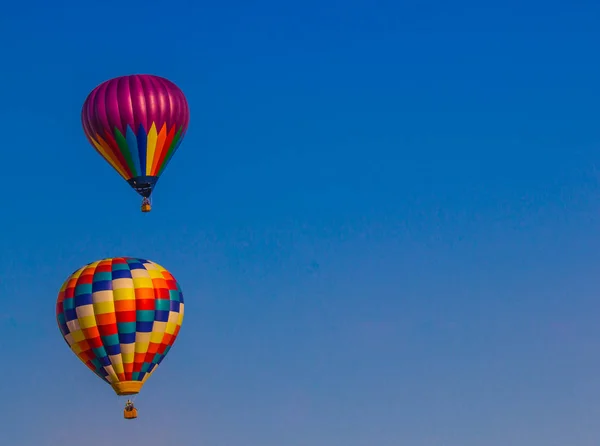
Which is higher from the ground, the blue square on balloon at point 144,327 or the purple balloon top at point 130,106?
the purple balloon top at point 130,106

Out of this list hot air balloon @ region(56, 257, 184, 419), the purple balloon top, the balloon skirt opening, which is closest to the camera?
hot air balloon @ region(56, 257, 184, 419)

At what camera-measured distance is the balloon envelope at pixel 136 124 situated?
119 metres

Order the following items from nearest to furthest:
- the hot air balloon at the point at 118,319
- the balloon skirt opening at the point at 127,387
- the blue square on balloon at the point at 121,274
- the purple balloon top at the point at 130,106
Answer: the hot air balloon at the point at 118,319, the blue square on balloon at the point at 121,274, the balloon skirt opening at the point at 127,387, the purple balloon top at the point at 130,106

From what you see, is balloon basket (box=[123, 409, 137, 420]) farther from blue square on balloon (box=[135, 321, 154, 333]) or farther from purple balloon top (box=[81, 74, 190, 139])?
purple balloon top (box=[81, 74, 190, 139])

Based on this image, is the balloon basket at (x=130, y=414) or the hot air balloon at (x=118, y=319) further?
the balloon basket at (x=130, y=414)

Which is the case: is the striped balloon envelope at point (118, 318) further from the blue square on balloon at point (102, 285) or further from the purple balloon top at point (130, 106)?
the purple balloon top at point (130, 106)

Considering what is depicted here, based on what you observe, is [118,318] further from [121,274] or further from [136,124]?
[136,124]

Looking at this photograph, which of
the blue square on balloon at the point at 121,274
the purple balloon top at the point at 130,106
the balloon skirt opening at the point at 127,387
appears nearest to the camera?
the blue square on balloon at the point at 121,274

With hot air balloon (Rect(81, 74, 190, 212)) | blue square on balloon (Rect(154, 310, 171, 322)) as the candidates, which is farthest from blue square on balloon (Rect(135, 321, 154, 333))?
hot air balloon (Rect(81, 74, 190, 212))

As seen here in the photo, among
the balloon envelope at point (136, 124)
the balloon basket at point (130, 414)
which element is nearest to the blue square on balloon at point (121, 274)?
the balloon envelope at point (136, 124)

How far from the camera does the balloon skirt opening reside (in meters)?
119

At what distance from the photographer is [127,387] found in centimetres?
11881

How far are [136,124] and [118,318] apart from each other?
8.34 meters

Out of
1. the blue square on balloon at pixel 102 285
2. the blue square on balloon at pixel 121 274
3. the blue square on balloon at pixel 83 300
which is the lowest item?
the blue square on balloon at pixel 83 300
